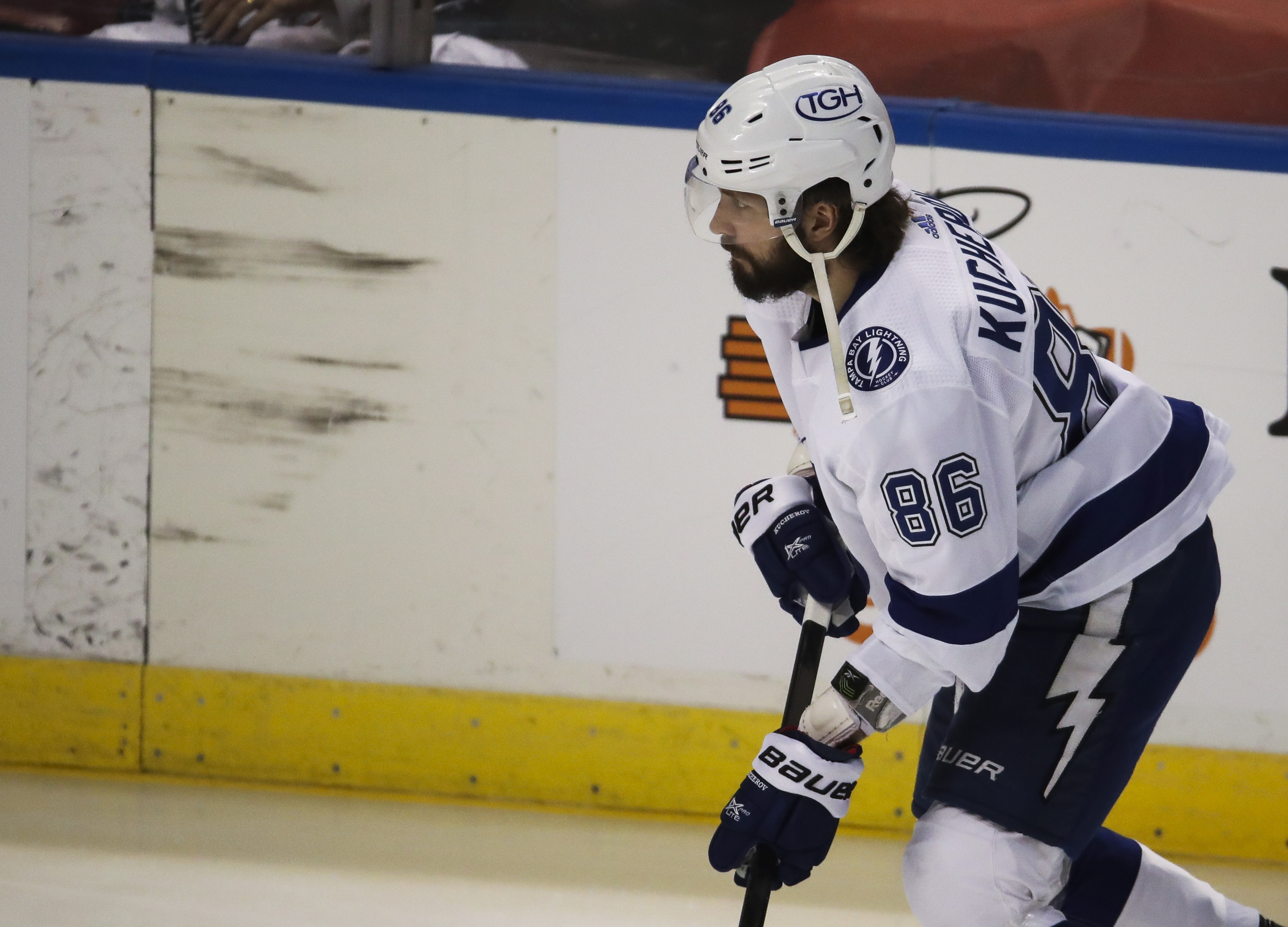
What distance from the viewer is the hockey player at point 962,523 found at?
5.10ft

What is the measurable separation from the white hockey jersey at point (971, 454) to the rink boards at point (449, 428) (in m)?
1.01

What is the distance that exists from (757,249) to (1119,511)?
1.91 feet

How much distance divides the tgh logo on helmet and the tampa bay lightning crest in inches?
10.8

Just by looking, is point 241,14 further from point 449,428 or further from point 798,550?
point 798,550

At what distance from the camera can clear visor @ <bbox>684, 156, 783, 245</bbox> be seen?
1.67m

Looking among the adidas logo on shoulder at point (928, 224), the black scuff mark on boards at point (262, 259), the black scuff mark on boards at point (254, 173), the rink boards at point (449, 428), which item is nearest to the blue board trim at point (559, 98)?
the rink boards at point (449, 428)

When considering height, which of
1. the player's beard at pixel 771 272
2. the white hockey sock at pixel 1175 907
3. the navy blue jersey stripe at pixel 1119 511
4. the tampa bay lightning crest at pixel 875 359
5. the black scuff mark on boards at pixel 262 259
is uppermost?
the player's beard at pixel 771 272

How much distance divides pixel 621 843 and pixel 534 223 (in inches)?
52.7

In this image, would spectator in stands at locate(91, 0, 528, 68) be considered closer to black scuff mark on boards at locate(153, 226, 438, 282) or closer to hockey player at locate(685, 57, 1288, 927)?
black scuff mark on boards at locate(153, 226, 438, 282)

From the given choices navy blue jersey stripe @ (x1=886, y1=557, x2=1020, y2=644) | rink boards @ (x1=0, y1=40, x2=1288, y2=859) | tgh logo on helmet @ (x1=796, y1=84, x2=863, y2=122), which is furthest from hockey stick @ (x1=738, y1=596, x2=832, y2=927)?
rink boards @ (x1=0, y1=40, x2=1288, y2=859)

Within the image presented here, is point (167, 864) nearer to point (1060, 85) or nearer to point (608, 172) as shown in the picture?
point (608, 172)

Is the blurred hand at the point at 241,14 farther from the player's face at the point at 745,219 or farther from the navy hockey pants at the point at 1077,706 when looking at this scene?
the navy hockey pants at the point at 1077,706

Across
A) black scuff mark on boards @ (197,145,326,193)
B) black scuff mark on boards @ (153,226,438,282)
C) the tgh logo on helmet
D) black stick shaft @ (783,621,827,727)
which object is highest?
the tgh logo on helmet

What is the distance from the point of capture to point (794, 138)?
5.29 feet
